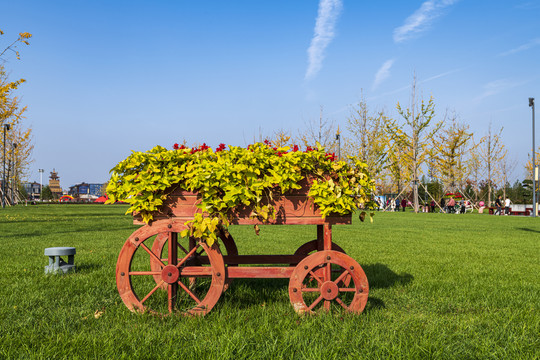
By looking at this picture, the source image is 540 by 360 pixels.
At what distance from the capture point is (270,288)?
482 cm

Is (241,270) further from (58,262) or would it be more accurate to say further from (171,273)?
(58,262)

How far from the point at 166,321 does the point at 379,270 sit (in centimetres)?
368

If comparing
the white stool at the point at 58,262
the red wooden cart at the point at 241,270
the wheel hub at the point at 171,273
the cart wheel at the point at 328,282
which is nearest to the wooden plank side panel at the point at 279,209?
the red wooden cart at the point at 241,270

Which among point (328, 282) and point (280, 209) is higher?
point (280, 209)

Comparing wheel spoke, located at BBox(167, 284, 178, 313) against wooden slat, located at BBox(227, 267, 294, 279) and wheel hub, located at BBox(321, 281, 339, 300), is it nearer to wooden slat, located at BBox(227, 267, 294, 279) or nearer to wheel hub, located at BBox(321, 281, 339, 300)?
wooden slat, located at BBox(227, 267, 294, 279)

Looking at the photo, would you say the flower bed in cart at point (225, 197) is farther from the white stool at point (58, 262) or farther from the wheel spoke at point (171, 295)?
the white stool at point (58, 262)

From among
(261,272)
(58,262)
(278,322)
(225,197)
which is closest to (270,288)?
(261,272)

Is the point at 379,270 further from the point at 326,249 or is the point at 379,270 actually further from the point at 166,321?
the point at 166,321

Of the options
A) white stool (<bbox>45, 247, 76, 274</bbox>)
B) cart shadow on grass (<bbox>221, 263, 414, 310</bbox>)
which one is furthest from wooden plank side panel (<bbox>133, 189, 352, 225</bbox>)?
white stool (<bbox>45, 247, 76, 274</bbox>)

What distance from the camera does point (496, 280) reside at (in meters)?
5.59

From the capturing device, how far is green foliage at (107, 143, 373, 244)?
338 cm

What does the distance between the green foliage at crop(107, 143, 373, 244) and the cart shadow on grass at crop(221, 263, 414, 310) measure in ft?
3.54

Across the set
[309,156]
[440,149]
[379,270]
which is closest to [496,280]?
[379,270]

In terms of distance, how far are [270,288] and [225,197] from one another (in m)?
1.87
